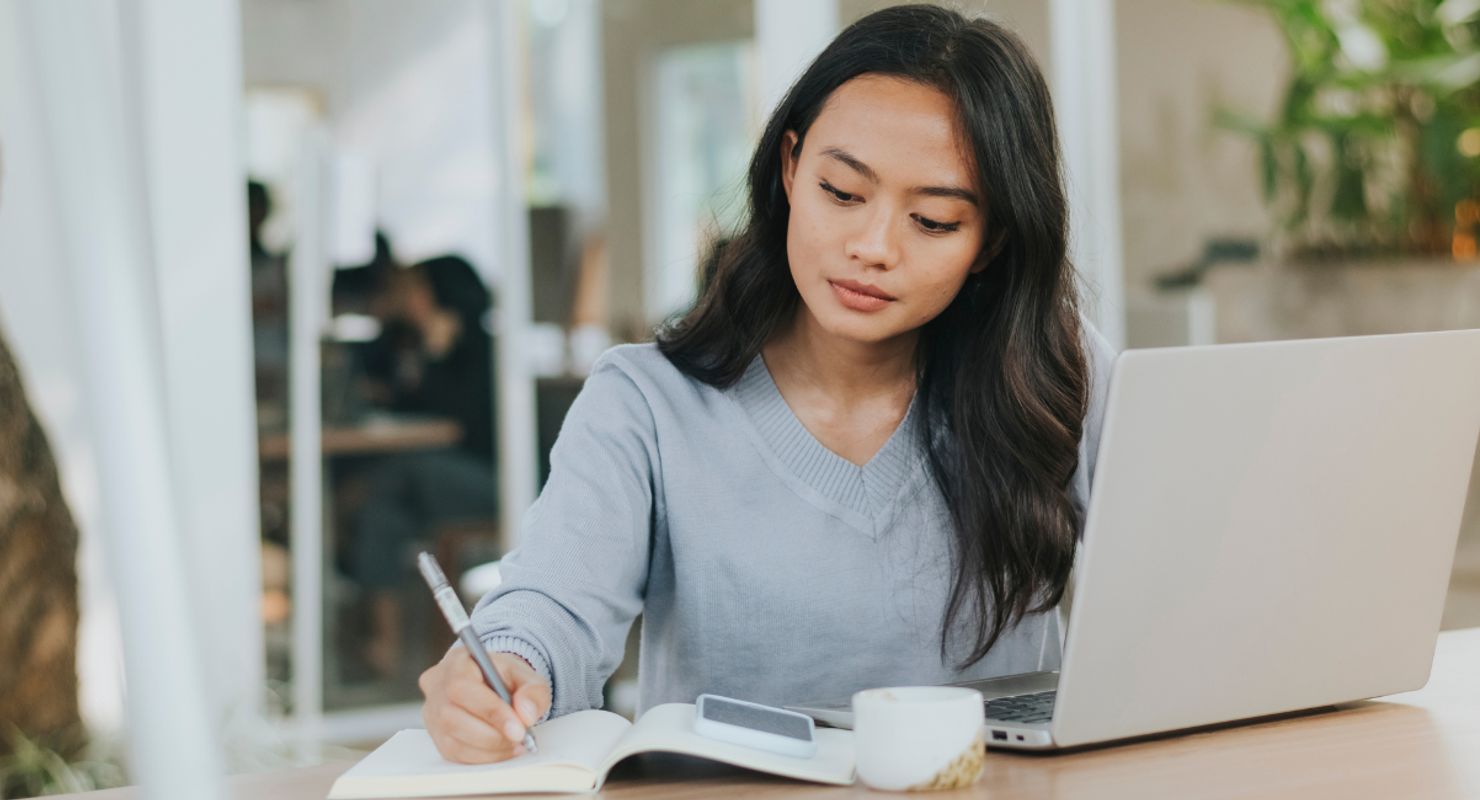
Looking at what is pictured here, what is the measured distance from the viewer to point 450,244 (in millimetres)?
3621

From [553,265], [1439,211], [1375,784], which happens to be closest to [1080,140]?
[1439,211]

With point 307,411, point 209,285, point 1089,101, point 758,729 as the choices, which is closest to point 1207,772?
point 758,729

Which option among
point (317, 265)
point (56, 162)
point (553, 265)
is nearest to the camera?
point (56, 162)

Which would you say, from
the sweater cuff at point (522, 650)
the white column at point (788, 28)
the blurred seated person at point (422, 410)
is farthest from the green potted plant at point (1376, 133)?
Answer: the sweater cuff at point (522, 650)

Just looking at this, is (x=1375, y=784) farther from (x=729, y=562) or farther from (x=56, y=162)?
(x=56, y=162)

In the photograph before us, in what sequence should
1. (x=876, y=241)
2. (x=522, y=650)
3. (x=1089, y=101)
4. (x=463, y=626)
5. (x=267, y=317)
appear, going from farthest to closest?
(x=1089, y=101) < (x=267, y=317) < (x=876, y=241) < (x=522, y=650) < (x=463, y=626)

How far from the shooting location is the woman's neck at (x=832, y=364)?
159 centimetres

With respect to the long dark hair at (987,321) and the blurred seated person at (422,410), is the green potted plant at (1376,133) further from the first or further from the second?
the long dark hair at (987,321)

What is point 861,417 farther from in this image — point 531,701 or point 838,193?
point 531,701

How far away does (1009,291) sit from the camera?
1532 mm

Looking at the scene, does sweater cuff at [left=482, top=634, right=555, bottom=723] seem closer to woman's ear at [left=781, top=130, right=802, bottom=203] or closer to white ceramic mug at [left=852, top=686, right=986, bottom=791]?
white ceramic mug at [left=852, top=686, right=986, bottom=791]

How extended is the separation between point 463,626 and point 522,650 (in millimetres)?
150

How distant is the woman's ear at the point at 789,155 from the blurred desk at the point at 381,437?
7.19 ft

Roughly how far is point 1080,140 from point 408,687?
2.29 metres
